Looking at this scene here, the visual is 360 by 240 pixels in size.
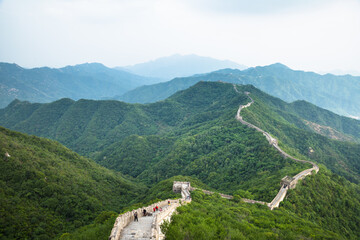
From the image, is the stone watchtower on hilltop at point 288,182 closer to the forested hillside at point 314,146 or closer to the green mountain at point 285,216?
the green mountain at point 285,216

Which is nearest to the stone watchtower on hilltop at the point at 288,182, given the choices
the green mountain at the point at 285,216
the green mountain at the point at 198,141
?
the green mountain at the point at 285,216

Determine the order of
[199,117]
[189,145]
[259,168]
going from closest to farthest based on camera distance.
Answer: [259,168]
[189,145]
[199,117]

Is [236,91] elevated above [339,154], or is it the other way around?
[236,91]

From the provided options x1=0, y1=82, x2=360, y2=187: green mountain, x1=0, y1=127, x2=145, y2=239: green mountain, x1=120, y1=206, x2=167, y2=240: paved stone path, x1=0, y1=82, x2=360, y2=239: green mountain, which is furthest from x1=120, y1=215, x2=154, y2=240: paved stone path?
x1=0, y1=82, x2=360, y2=187: green mountain

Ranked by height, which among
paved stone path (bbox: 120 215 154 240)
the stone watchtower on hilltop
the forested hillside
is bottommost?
the forested hillside

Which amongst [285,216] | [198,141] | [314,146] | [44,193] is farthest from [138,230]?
[314,146]

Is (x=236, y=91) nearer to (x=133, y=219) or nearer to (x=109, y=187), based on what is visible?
(x=109, y=187)

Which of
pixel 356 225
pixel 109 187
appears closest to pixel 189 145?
pixel 109 187

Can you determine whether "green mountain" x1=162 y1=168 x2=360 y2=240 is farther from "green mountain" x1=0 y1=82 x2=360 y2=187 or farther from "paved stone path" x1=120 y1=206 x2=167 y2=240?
"green mountain" x1=0 y1=82 x2=360 y2=187
